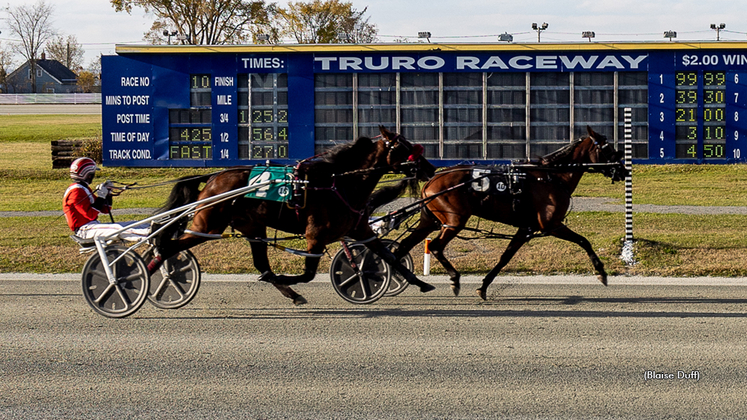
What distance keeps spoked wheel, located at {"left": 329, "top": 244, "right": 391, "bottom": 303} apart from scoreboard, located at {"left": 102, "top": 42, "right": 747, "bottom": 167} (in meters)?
11.9

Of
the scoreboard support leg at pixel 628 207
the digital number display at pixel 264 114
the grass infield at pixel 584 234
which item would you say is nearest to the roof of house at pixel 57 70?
the grass infield at pixel 584 234

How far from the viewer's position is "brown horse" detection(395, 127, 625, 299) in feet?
31.3

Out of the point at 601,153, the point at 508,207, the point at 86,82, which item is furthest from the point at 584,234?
the point at 86,82

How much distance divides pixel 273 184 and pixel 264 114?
42.4 ft

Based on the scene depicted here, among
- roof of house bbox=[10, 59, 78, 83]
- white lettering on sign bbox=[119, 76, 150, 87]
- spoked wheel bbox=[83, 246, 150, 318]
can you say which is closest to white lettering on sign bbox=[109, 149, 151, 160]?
white lettering on sign bbox=[119, 76, 150, 87]

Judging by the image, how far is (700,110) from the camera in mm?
20484

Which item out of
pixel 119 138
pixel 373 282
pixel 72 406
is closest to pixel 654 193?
pixel 373 282

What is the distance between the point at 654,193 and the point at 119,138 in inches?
517

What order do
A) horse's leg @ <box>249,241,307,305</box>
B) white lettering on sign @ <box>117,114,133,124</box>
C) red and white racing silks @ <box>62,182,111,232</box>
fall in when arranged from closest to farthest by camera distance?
red and white racing silks @ <box>62,182,111,232</box>
horse's leg @ <box>249,241,307,305</box>
white lettering on sign @ <box>117,114,133,124</box>

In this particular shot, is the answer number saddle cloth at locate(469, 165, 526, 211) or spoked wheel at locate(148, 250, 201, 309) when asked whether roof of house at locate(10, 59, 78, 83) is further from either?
number saddle cloth at locate(469, 165, 526, 211)

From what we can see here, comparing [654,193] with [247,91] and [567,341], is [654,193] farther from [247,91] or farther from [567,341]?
[567,341]

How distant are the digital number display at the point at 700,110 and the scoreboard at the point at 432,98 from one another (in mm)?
24

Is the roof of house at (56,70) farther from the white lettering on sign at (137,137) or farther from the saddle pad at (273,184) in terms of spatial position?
the saddle pad at (273,184)

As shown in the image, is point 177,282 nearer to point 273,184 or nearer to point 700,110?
point 273,184
